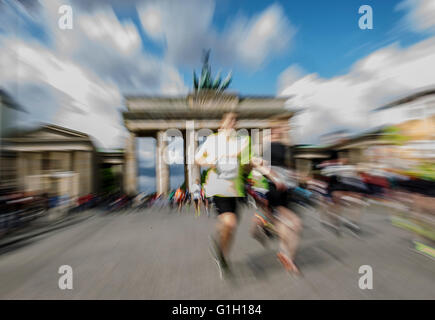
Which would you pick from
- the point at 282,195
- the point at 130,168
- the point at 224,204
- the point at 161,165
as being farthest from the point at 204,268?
the point at 161,165

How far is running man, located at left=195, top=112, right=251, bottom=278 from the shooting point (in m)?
2.27

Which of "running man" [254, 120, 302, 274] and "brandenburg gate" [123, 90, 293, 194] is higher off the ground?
"brandenburg gate" [123, 90, 293, 194]

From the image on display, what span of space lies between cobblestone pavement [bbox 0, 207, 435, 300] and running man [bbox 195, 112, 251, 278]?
418 mm

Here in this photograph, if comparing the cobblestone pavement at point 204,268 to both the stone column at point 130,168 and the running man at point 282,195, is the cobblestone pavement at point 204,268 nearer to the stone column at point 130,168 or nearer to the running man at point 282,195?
the running man at point 282,195

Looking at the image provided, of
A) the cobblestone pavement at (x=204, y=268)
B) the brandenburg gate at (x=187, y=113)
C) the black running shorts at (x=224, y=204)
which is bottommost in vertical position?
the cobblestone pavement at (x=204, y=268)

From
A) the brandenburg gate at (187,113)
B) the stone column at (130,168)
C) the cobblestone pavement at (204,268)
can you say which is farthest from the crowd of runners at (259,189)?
the brandenburg gate at (187,113)

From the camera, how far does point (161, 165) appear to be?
58.8ft

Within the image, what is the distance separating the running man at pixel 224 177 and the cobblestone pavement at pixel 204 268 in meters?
0.42

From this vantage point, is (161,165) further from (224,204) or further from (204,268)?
(224,204)

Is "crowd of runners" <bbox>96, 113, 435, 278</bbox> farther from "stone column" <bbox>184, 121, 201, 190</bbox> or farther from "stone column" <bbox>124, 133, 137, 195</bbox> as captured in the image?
"stone column" <bbox>124, 133, 137, 195</bbox>

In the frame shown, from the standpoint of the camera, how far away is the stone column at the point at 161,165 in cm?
1744

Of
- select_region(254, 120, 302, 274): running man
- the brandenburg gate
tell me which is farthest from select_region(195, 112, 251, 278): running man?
the brandenburg gate

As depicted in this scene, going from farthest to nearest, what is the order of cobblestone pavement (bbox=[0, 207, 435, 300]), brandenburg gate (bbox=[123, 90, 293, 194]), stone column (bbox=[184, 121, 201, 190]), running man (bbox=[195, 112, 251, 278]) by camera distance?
brandenburg gate (bbox=[123, 90, 293, 194]), stone column (bbox=[184, 121, 201, 190]), running man (bbox=[195, 112, 251, 278]), cobblestone pavement (bbox=[0, 207, 435, 300])

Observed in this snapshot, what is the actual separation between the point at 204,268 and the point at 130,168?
15.4m
